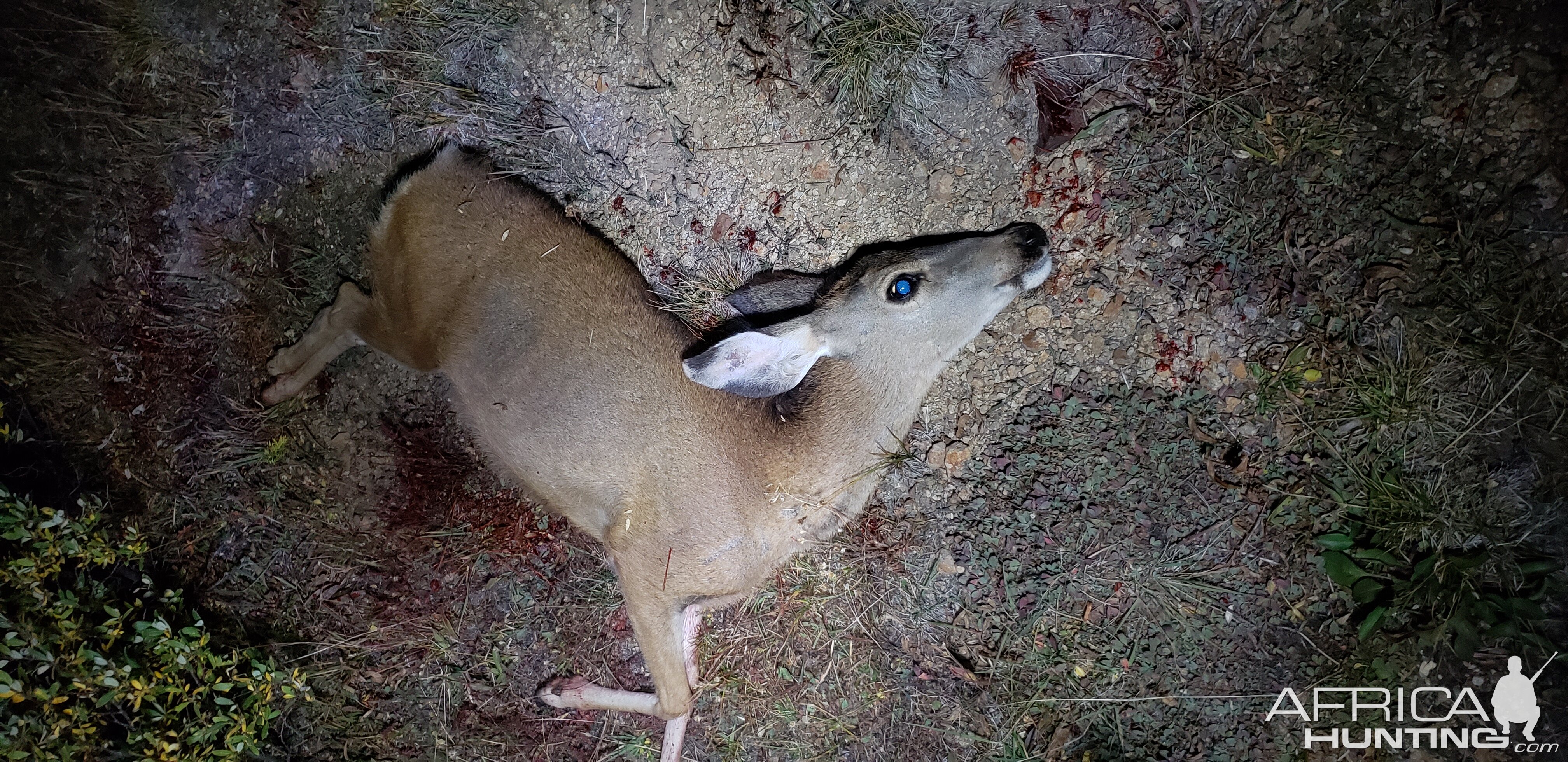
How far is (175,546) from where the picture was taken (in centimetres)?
415

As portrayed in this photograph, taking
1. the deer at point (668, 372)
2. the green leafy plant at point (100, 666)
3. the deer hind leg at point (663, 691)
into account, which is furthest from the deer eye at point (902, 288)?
the green leafy plant at point (100, 666)

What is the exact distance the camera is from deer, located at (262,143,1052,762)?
11.4 ft

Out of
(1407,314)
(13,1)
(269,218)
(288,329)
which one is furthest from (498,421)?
(1407,314)

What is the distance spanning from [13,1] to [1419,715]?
8223mm

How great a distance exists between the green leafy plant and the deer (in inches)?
61.4

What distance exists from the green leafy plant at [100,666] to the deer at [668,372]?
5.12 ft

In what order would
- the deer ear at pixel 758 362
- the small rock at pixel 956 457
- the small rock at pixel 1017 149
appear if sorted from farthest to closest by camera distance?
1. the small rock at pixel 956 457
2. the small rock at pixel 1017 149
3. the deer ear at pixel 758 362

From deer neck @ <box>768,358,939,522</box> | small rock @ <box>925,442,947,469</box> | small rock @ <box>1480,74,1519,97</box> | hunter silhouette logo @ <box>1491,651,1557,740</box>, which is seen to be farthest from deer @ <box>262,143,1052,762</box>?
hunter silhouette logo @ <box>1491,651,1557,740</box>

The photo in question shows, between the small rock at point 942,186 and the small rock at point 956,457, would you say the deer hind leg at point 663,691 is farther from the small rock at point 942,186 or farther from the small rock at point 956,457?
the small rock at point 942,186

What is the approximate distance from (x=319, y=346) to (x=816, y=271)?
2740 mm

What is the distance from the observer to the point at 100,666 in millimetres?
3098

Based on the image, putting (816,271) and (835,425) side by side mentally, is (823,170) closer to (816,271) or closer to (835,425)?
(816,271)

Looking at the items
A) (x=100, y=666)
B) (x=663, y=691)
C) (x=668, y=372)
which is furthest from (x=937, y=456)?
(x=100, y=666)

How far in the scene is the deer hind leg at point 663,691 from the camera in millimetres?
3820
